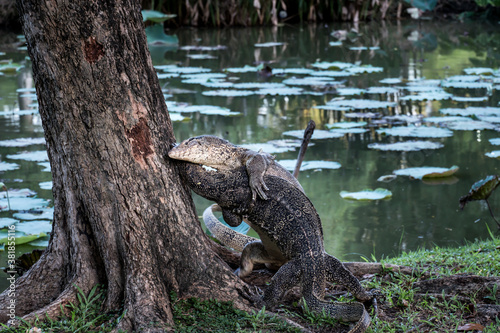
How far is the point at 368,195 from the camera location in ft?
14.8

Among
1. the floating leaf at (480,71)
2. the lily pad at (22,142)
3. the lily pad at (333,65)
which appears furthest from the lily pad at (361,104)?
the lily pad at (22,142)

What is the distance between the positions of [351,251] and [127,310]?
73.2 inches

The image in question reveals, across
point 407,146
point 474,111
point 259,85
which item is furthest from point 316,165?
point 259,85

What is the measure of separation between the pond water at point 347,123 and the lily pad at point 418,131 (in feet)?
0.07

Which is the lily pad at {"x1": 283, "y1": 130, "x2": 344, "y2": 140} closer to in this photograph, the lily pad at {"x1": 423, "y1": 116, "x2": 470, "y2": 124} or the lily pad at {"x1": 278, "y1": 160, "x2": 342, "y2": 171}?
the lily pad at {"x1": 278, "y1": 160, "x2": 342, "y2": 171}

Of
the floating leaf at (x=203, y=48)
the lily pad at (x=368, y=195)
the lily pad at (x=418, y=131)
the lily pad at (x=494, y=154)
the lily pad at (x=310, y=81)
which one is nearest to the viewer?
the lily pad at (x=368, y=195)

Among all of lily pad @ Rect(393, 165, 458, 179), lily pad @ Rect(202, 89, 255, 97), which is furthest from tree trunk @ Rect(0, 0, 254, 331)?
lily pad @ Rect(202, 89, 255, 97)

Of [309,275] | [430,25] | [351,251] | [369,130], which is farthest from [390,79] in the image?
[430,25]

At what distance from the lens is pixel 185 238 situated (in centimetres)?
253

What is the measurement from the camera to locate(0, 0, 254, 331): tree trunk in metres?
2.30

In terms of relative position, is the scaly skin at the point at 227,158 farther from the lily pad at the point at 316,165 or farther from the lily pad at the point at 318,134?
the lily pad at the point at 318,134

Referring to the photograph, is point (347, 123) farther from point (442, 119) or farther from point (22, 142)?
point (22, 142)

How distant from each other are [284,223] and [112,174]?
0.82 m

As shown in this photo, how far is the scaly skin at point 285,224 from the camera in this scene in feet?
8.57
